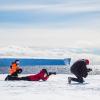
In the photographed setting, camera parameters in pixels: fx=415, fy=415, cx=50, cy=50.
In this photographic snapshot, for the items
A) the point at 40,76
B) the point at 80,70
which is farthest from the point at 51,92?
the point at 40,76

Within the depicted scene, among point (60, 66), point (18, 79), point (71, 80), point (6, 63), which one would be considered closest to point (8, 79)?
point (18, 79)

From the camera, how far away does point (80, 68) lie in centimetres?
1942

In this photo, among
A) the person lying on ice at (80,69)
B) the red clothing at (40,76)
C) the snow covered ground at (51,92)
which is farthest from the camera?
the red clothing at (40,76)

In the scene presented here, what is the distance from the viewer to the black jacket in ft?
63.2

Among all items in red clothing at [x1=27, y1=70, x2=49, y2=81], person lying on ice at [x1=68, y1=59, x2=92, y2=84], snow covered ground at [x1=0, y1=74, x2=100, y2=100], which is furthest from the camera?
red clothing at [x1=27, y1=70, x2=49, y2=81]

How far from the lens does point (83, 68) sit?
19.4 metres

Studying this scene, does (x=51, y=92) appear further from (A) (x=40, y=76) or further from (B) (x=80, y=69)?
(A) (x=40, y=76)

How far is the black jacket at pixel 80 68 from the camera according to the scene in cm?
1925

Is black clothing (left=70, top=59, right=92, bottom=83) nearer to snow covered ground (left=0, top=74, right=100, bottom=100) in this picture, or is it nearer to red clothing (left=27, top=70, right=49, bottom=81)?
snow covered ground (left=0, top=74, right=100, bottom=100)

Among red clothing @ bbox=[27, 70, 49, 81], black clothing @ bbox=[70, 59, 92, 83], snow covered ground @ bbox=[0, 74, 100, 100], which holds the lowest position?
snow covered ground @ bbox=[0, 74, 100, 100]

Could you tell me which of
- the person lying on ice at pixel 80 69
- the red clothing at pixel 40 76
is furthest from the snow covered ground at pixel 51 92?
Result: the red clothing at pixel 40 76

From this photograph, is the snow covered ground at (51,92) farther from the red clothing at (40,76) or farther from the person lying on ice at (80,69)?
the red clothing at (40,76)

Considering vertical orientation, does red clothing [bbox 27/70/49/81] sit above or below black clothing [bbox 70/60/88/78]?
below

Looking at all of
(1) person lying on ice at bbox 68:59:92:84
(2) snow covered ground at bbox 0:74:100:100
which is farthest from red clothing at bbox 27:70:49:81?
(2) snow covered ground at bbox 0:74:100:100
